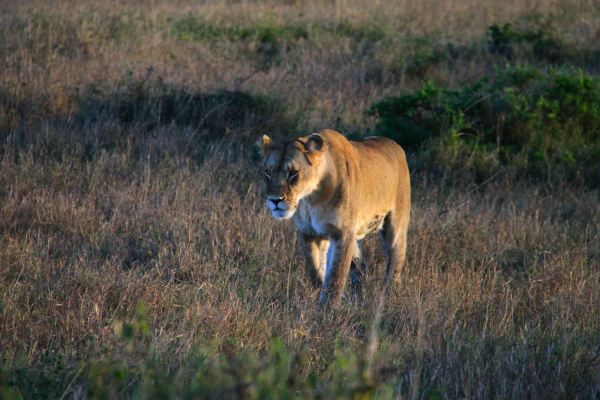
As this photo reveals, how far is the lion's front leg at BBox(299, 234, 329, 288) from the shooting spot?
6.59 metres

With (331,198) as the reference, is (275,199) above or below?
above

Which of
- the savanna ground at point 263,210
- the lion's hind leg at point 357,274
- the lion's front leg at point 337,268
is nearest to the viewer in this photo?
the savanna ground at point 263,210

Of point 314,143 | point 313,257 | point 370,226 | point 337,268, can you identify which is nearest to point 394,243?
point 370,226

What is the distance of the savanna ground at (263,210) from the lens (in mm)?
4727

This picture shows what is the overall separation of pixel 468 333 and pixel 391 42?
34.6ft

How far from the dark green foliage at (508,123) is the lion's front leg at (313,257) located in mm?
4048

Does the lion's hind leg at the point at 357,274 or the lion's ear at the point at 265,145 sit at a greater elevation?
the lion's ear at the point at 265,145

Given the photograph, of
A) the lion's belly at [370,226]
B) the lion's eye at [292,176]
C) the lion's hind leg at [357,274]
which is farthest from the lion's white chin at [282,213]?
the lion's hind leg at [357,274]

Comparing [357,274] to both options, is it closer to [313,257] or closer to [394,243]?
[394,243]

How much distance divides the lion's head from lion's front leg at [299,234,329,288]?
43cm

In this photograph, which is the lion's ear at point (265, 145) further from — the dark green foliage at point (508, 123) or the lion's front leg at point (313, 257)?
the dark green foliage at point (508, 123)

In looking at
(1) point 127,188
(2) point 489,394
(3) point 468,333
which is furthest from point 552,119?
(2) point 489,394

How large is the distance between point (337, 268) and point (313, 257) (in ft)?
1.07

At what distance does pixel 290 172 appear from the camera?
6.14 metres
